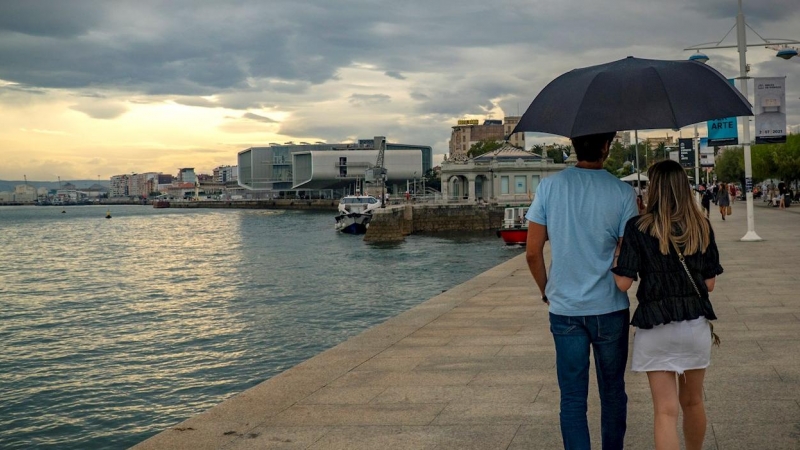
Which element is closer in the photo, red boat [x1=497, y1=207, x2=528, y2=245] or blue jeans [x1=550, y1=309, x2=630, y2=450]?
blue jeans [x1=550, y1=309, x2=630, y2=450]

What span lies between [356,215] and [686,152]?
3714 centimetres

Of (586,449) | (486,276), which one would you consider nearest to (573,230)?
(586,449)

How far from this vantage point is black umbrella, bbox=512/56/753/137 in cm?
476

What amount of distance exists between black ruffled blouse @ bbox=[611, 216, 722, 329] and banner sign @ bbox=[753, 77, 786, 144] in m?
21.3

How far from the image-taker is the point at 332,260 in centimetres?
4753

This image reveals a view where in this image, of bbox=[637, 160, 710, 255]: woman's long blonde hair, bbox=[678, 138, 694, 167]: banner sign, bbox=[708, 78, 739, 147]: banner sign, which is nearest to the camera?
bbox=[637, 160, 710, 255]: woman's long blonde hair

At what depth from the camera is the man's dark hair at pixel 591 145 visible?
4.80m

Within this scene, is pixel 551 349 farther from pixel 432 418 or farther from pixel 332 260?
pixel 332 260

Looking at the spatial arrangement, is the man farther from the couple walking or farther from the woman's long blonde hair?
the woman's long blonde hair

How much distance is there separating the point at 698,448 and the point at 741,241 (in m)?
23.0

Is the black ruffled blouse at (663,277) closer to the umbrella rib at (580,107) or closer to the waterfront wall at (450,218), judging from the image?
the umbrella rib at (580,107)

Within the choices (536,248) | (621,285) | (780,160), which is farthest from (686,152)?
(621,285)

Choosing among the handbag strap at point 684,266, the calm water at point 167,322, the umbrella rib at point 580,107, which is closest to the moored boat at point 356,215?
the calm water at point 167,322

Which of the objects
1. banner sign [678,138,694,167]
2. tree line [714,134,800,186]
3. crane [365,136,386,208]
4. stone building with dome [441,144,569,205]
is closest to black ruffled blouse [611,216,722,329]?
banner sign [678,138,694,167]
